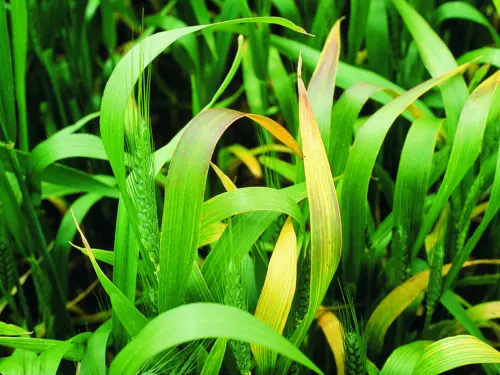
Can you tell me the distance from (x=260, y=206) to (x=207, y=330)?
0.52 feet

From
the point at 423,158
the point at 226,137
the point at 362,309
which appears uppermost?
the point at 423,158

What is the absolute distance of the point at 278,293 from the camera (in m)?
0.59

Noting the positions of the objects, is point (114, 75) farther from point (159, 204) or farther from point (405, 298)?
point (405, 298)

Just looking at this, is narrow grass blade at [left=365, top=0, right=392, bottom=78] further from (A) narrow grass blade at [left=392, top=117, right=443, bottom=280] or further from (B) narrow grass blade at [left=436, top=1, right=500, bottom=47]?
(A) narrow grass blade at [left=392, top=117, right=443, bottom=280]

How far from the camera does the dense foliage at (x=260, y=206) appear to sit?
1.82 ft

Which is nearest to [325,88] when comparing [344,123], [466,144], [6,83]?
[344,123]

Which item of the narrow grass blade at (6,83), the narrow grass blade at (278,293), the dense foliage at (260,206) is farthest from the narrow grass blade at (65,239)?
the narrow grass blade at (278,293)

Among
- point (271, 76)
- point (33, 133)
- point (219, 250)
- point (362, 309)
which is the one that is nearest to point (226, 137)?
point (271, 76)

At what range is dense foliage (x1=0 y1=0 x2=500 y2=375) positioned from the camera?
554 millimetres

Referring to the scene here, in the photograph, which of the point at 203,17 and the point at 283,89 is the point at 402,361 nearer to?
the point at 283,89

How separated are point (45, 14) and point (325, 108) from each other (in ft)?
Answer: 1.69

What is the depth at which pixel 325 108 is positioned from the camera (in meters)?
0.70

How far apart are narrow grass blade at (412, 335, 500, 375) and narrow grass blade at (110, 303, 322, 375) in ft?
0.51

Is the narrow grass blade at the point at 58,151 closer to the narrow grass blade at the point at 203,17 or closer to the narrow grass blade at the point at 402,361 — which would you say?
the narrow grass blade at the point at 203,17
